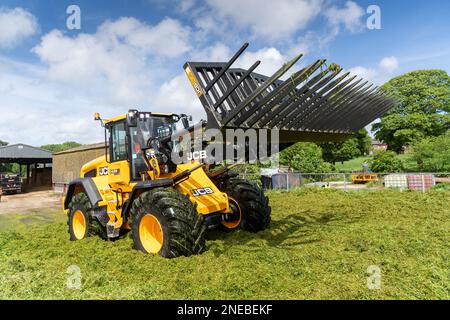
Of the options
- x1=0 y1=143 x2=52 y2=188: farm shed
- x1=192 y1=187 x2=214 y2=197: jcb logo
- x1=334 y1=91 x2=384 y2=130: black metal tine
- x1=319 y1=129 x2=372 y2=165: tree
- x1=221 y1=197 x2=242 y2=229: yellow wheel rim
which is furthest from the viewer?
x1=319 y1=129 x2=372 y2=165: tree

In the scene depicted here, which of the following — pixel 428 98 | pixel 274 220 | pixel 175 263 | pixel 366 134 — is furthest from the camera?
pixel 366 134

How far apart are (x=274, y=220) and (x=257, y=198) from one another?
1.87 metres

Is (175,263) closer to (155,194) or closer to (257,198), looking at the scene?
(155,194)

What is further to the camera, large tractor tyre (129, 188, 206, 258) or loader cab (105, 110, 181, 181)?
loader cab (105, 110, 181, 181)

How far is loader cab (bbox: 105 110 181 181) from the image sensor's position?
6.25 metres

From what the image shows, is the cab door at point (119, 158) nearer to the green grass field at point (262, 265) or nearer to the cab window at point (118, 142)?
the cab window at point (118, 142)

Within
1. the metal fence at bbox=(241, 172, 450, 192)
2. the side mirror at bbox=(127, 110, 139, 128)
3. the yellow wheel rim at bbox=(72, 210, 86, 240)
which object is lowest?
the yellow wheel rim at bbox=(72, 210, 86, 240)

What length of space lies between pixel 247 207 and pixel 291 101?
8.04 feet

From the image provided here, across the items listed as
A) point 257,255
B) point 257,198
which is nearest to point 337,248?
point 257,255

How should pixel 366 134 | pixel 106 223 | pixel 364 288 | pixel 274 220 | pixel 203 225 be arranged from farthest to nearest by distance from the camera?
pixel 366 134 → pixel 274 220 → pixel 106 223 → pixel 203 225 → pixel 364 288

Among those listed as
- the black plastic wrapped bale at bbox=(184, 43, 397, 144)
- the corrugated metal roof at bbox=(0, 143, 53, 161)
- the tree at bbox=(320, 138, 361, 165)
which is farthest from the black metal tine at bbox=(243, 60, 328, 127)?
the tree at bbox=(320, 138, 361, 165)

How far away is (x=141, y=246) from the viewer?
544cm

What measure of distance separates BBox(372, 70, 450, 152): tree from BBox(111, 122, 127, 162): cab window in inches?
1076

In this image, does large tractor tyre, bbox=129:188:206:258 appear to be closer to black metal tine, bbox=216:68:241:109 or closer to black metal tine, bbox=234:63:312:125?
black metal tine, bbox=234:63:312:125
